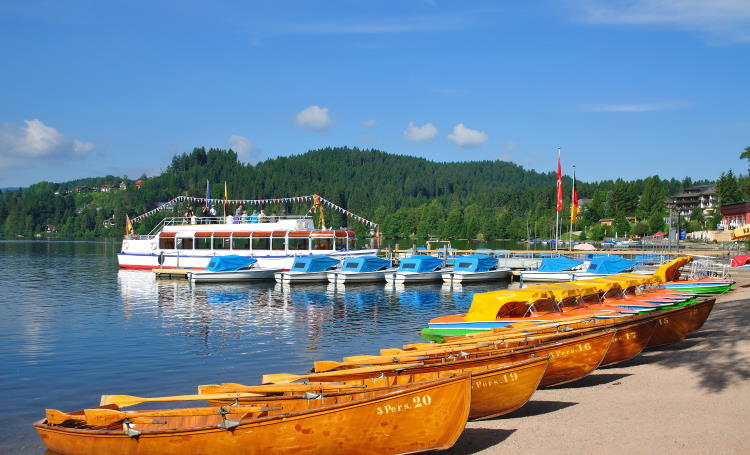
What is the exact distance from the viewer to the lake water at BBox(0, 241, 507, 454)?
19516mm

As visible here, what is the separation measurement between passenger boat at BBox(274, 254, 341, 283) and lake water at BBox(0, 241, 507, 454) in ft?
4.00

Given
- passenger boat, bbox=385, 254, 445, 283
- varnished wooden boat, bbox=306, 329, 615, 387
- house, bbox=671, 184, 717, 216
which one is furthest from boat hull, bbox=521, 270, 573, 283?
house, bbox=671, 184, 717, 216

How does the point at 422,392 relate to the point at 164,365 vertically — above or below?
above

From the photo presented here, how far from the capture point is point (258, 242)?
206ft

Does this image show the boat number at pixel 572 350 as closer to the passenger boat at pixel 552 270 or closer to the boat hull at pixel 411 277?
the passenger boat at pixel 552 270

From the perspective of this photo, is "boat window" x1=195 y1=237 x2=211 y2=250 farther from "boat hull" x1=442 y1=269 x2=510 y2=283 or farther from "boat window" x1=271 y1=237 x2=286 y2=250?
"boat hull" x1=442 y1=269 x2=510 y2=283

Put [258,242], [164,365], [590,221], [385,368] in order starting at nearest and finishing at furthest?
[385,368] → [164,365] → [258,242] → [590,221]

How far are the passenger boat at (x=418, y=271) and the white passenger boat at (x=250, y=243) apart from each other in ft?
23.3

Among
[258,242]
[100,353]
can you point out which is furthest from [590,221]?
[100,353]

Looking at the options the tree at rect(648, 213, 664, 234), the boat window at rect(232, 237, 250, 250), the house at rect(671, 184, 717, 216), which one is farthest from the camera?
the house at rect(671, 184, 717, 216)

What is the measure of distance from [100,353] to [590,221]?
529ft

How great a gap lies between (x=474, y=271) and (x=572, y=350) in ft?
131

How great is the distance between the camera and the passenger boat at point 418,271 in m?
53.5

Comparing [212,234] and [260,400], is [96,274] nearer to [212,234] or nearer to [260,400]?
[212,234]
